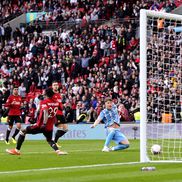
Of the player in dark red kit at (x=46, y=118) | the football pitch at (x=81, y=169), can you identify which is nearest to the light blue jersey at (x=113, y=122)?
the football pitch at (x=81, y=169)

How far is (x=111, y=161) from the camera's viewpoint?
18297 millimetres

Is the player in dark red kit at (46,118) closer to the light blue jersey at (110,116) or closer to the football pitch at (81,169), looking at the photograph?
the football pitch at (81,169)

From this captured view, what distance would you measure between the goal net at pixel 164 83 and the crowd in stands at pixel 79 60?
9.15m

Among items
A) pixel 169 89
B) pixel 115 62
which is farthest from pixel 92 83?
pixel 169 89

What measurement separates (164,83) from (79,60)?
17661mm

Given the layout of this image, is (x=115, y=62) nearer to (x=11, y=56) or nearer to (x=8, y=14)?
(x=11, y=56)

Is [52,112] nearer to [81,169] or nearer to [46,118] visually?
[46,118]

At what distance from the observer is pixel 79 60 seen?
42094mm

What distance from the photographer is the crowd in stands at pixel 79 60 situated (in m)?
37.1

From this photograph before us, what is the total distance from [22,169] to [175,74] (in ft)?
37.2

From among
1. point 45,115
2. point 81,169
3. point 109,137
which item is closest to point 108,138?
point 109,137

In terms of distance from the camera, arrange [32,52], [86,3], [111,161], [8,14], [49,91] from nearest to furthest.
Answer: [111,161], [49,91], [32,52], [86,3], [8,14]

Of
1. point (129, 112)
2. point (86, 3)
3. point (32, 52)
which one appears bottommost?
point (129, 112)

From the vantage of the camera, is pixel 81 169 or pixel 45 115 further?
pixel 45 115
